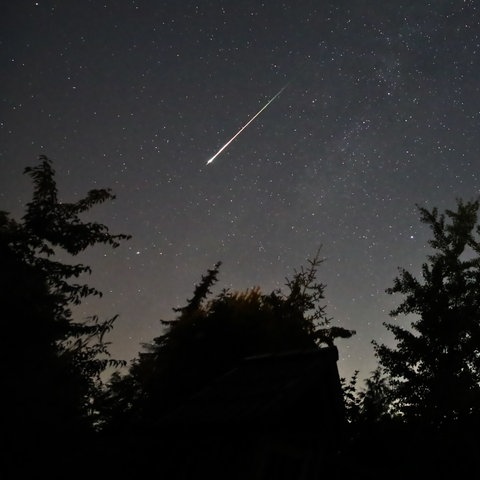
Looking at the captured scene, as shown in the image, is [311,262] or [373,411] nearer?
[373,411]

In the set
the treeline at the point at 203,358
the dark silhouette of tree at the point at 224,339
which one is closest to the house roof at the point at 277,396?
the treeline at the point at 203,358

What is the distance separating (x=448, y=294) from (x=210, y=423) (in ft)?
59.6

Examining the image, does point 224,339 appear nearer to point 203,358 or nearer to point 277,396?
point 203,358

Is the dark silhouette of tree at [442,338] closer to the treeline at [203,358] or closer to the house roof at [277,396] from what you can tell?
the treeline at [203,358]

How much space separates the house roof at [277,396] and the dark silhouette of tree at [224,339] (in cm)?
1119

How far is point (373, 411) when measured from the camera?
65.0 ft

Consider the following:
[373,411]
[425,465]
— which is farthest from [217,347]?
[425,465]

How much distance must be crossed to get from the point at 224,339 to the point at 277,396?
48.0 feet

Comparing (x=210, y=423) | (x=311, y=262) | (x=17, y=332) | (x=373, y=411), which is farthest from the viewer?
(x=311, y=262)

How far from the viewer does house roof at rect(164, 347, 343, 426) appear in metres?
A: 8.38

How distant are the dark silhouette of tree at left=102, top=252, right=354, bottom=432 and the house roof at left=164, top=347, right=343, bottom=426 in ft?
36.7

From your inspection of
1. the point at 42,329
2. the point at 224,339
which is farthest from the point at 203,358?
the point at 42,329

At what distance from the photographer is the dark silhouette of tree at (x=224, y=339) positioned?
862 inches

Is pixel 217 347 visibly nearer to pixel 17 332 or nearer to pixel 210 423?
pixel 17 332
